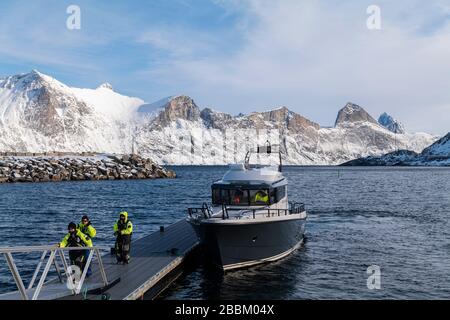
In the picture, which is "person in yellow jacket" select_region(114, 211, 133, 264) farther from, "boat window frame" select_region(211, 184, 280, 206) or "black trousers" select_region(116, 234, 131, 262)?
"boat window frame" select_region(211, 184, 280, 206)

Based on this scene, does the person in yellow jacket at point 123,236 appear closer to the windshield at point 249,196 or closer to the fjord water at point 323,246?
the fjord water at point 323,246

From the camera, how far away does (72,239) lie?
49.7 feet

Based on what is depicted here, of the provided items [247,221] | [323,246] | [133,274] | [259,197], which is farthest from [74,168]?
[133,274]

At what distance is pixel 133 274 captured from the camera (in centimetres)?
1777

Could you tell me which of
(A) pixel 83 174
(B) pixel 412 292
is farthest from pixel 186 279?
(A) pixel 83 174

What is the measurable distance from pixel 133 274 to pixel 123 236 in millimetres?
1879

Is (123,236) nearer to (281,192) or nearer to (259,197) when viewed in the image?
(259,197)

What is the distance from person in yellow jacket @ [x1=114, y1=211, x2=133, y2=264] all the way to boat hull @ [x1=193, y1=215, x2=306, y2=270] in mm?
3248

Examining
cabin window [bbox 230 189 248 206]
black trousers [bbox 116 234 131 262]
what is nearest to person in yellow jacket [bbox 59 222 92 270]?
black trousers [bbox 116 234 131 262]

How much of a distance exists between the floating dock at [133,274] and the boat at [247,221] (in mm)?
2192

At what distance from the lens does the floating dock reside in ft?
43.3

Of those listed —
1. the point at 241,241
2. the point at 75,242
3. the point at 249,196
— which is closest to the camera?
the point at 75,242

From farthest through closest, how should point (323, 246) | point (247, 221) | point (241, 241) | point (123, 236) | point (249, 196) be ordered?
point (323, 246), point (249, 196), point (241, 241), point (247, 221), point (123, 236)
